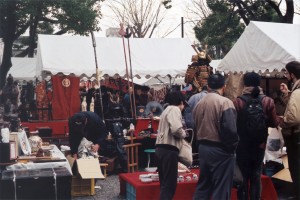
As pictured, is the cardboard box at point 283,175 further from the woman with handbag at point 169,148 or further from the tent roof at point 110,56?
the tent roof at point 110,56

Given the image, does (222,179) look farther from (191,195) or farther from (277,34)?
(277,34)

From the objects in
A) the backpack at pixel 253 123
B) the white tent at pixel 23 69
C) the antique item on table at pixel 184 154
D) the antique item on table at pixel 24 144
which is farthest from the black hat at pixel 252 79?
the white tent at pixel 23 69

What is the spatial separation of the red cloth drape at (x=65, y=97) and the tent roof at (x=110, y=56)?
6.20 ft

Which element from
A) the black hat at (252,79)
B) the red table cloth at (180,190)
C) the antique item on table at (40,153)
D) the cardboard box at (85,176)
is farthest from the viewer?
the cardboard box at (85,176)

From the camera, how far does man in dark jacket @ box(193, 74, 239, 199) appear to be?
5141 millimetres

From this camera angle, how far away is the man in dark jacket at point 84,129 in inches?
289

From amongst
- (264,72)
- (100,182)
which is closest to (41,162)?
(100,182)

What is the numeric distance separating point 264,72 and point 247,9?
11.5 meters

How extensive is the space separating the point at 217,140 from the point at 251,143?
61 centimetres

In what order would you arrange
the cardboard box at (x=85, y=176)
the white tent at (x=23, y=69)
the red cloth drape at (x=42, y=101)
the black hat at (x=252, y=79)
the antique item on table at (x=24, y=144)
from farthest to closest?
the white tent at (x=23, y=69)
the red cloth drape at (x=42, y=101)
the cardboard box at (x=85, y=176)
the antique item on table at (x=24, y=144)
the black hat at (x=252, y=79)

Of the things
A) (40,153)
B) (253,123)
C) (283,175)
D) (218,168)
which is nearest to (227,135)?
(218,168)

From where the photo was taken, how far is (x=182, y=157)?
18.9 ft

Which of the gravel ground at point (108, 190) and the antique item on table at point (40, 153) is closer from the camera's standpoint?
the antique item on table at point (40, 153)

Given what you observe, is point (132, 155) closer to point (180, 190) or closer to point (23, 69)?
point (180, 190)
